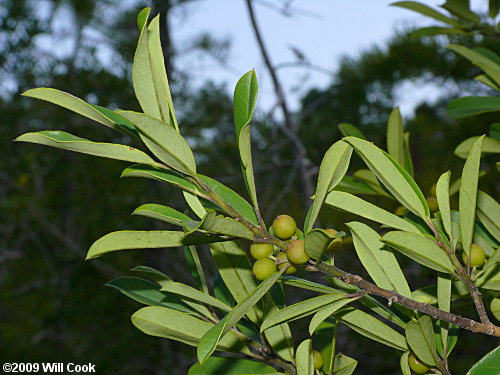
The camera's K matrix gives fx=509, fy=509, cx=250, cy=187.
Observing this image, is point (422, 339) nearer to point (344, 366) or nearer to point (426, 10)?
point (344, 366)

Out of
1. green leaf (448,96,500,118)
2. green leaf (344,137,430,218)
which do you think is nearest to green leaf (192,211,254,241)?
green leaf (344,137,430,218)

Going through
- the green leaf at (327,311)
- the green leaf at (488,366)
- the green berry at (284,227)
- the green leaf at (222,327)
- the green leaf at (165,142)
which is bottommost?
the green leaf at (488,366)

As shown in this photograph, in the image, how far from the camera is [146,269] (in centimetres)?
42

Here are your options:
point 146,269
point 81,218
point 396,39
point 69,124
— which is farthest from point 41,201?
point 146,269

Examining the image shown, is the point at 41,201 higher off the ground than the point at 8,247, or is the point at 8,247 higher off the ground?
the point at 41,201

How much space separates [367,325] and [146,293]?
0.19 metres

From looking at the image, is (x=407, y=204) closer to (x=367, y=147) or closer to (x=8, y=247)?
(x=367, y=147)

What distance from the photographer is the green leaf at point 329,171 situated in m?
0.33

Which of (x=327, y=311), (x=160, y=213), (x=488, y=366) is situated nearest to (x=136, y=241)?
(x=160, y=213)

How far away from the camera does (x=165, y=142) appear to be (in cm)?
30

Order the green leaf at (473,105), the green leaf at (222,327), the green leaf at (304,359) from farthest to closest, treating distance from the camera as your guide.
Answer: the green leaf at (473,105) → the green leaf at (304,359) → the green leaf at (222,327)

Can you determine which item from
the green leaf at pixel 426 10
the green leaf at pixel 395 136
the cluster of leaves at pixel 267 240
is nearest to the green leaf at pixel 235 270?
the cluster of leaves at pixel 267 240

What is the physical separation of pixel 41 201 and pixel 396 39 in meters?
1.54

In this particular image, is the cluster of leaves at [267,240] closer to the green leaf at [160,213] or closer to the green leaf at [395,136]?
the green leaf at [160,213]
